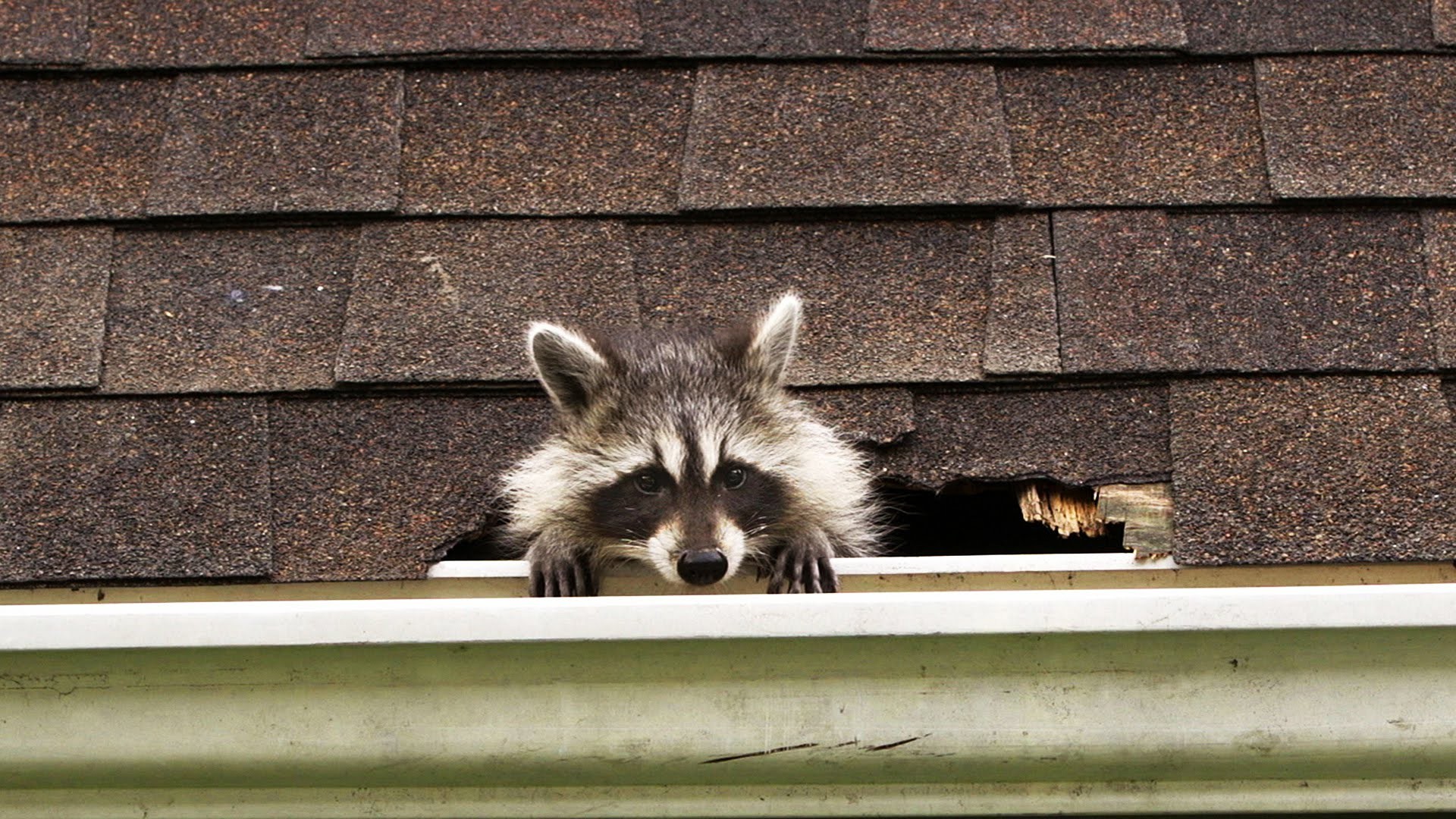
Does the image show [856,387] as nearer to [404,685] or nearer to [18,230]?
[404,685]

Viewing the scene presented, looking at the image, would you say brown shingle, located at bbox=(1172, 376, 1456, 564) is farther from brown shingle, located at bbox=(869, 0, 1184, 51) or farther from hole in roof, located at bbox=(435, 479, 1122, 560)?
brown shingle, located at bbox=(869, 0, 1184, 51)

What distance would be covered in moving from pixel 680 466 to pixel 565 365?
0.39 m

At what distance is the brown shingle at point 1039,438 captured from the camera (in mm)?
3244

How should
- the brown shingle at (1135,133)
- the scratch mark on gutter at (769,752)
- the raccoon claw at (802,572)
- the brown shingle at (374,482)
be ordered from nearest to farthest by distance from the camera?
1. the scratch mark on gutter at (769,752)
2. the brown shingle at (374,482)
3. the brown shingle at (1135,133)
4. the raccoon claw at (802,572)

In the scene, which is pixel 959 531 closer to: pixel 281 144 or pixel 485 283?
pixel 485 283

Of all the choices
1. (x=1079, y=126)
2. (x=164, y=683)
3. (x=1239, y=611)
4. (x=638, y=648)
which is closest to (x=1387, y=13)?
(x=1079, y=126)

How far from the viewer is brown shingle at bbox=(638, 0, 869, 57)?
3559 mm

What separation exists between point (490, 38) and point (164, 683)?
1.60 meters

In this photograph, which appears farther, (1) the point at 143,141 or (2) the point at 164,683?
(1) the point at 143,141

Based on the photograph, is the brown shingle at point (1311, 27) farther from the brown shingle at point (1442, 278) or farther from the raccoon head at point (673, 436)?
the raccoon head at point (673, 436)

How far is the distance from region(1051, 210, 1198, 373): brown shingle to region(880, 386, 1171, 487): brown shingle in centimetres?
7

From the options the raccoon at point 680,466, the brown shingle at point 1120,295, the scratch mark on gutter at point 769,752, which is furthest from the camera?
the raccoon at point 680,466

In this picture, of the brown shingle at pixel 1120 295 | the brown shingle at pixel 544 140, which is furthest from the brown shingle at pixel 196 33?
the brown shingle at pixel 1120 295

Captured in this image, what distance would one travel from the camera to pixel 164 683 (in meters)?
2.54
